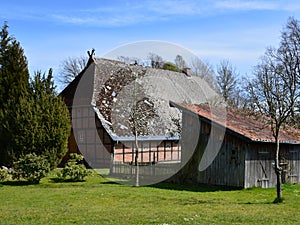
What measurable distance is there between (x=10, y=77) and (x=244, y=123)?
1456cm

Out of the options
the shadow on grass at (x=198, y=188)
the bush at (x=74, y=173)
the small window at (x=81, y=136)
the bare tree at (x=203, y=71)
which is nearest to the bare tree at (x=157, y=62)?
Answer: the bare tree at (x=203, y=71)

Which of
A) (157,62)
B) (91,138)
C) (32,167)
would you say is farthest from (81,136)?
(157,62)

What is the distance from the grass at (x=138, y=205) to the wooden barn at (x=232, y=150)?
3.10ft

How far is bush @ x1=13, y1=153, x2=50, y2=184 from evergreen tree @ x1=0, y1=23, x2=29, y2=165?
3147 millimetres

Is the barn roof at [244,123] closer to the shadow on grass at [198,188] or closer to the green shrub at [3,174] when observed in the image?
the shadow on grass at [198,188]

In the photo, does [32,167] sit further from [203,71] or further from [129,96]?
[203,71]

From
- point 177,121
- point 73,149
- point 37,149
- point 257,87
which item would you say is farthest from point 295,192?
point 73,149

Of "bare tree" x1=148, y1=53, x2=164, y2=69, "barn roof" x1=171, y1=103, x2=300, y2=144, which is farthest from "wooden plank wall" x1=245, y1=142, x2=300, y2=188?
"bare tree" x1=148, y1=53, x2=164, y2=69

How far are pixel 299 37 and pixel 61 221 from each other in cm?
2439

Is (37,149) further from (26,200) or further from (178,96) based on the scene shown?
(178,96)

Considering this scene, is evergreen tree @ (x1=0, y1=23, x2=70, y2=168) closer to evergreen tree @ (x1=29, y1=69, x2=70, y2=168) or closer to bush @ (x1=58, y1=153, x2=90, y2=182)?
evergreen tree @ (x1=29, y1=69, x2=70, y2=168)

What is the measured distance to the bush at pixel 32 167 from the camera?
59.6ft

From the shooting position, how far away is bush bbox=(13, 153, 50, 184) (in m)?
18.2

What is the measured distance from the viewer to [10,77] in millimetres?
24312
